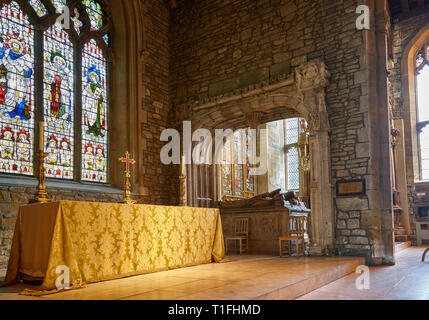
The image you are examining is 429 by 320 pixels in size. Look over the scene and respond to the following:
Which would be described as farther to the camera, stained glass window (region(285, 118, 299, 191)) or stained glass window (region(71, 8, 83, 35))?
stained glass window (region(285, 118, 299, 191))

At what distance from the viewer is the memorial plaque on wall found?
6646 millimetres

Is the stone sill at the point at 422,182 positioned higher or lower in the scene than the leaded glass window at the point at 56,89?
lower

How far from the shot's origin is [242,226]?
773cm

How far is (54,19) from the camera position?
7.48 metres

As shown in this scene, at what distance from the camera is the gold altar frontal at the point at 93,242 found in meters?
3.60

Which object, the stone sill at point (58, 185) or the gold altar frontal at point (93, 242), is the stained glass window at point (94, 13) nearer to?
the stone sill at point (58, 185)

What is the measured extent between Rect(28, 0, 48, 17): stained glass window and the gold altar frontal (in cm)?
488

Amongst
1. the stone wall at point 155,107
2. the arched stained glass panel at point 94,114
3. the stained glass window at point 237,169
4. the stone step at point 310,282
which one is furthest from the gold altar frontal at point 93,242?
the stained glass window at point 237,169

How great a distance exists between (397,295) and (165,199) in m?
6.10

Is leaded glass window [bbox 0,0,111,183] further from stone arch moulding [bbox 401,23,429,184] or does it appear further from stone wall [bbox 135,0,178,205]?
stone arch moulding [bbox 401,23,429,184]

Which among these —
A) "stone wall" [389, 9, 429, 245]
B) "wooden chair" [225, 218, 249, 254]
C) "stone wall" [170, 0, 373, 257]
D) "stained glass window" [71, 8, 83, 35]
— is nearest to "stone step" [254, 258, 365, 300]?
"stone wall" [170, 0, 373, 257]

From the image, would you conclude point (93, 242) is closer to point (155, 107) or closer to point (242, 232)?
point (242, 232)

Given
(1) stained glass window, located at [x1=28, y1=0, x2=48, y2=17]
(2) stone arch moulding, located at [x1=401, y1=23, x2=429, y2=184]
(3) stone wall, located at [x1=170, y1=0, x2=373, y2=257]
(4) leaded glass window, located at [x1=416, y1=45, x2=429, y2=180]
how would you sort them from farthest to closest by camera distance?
1. (4) leaded glass window, located at [x1=416, y1=45, x2=429, y2=180]
2. (2) stone arch moulding, located at [x1=401, y1=23, x2=429, y2=184]
3. (1) stained glass window, located at [x1=28, y1=0, x2=48, y2=17]
4. (3) stone wall, located at [x1=170, y1=0, x2=373, y2=257]
